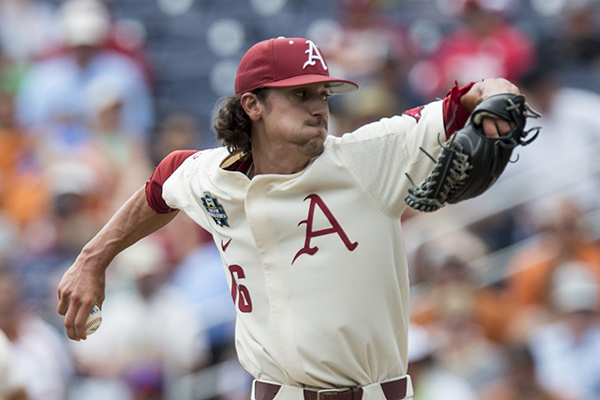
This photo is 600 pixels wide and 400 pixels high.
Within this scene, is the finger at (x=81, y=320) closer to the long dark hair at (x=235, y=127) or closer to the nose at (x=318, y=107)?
the long dark hair at (x=235, y=127)

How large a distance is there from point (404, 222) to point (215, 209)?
139 inches

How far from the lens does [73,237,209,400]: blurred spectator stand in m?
5.77

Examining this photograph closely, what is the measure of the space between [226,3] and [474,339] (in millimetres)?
5675

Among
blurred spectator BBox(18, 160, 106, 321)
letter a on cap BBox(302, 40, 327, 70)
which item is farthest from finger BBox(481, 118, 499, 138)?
blurred spectator BBox(18, 160, 106, 321)

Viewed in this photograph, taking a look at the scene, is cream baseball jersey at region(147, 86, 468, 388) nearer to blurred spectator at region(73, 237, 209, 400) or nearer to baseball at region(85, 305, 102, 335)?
baseball at region(85, 305, 102, 335)

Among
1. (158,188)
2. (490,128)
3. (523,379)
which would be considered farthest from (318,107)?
(523,379)

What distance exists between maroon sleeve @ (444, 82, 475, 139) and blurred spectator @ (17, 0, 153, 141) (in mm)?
5524

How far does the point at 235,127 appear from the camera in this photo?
3.14 metres

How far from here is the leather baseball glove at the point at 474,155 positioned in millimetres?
2459

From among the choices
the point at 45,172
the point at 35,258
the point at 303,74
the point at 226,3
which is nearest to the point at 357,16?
the point at 226,3

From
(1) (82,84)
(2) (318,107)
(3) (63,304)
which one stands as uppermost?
(2) (318,107)

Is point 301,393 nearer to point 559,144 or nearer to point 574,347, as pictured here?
point 574,347

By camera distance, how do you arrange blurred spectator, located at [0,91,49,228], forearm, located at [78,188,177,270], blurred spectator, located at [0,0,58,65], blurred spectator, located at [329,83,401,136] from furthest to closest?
blurred spectator, located at [0,0,58,65], blurred spectator, located at [0,91,49,228], blurred spectator, located at [329,83,401,136], forearm, located at [78,188,177,270]

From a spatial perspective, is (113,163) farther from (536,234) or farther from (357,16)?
(536,234)
